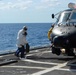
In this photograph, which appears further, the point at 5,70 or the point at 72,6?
the point at 72,6

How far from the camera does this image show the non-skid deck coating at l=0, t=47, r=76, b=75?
46.0ft

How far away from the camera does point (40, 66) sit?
1552cm

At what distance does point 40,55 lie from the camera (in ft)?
64.1

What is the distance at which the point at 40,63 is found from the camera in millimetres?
16469

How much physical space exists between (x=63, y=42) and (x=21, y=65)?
2268 mm

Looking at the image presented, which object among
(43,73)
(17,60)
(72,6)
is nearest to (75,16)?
(72,6)

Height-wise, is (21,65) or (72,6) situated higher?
(72,6)

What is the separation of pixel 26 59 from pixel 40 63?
5.14 feet

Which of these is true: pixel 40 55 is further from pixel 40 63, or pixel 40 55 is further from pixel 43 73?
pixel 43 73

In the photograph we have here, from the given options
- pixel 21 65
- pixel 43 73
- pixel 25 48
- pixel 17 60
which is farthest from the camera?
pixel 25 48

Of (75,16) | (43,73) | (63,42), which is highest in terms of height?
(75,16)

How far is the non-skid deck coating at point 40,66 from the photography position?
552 inches

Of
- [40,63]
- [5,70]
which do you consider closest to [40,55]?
[40,63]

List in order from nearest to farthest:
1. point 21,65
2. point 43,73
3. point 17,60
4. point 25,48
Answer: point 43,73
point 21,65
point 17,60
point 25,48
